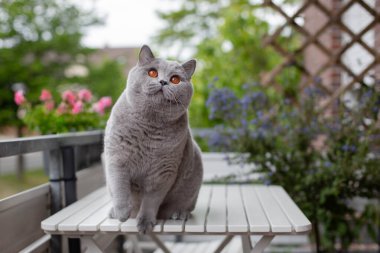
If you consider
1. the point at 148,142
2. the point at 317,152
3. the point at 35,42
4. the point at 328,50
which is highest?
the point at 35,42

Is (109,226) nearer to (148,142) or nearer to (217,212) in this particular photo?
(148,142)

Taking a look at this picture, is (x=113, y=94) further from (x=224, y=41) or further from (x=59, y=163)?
(x=59, y=163)

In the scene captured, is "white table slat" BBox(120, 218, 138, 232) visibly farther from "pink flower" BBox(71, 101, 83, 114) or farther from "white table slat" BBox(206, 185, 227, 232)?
"pink flower" BBox(71, 101, 83, 114)

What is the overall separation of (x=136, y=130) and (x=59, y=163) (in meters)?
0.67

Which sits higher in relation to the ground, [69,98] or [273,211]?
[69,98]

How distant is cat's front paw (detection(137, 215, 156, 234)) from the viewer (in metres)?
1.40

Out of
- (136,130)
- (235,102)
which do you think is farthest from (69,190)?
(235,102)

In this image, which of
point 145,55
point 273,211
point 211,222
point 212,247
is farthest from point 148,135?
point 212,247

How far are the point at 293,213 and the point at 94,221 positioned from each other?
2.62ft

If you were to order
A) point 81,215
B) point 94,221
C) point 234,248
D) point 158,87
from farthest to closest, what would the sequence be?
point 234,248 < point 81,215 < point 94,221 < point 158,87

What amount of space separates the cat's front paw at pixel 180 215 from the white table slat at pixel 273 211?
12.8 inches

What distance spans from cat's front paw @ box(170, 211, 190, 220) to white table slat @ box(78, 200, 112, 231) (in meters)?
0.27

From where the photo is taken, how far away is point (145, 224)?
1.41m

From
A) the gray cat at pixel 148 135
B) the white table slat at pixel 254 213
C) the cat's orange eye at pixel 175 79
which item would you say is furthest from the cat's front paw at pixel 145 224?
the cat's orange eye at pixel 175 79
